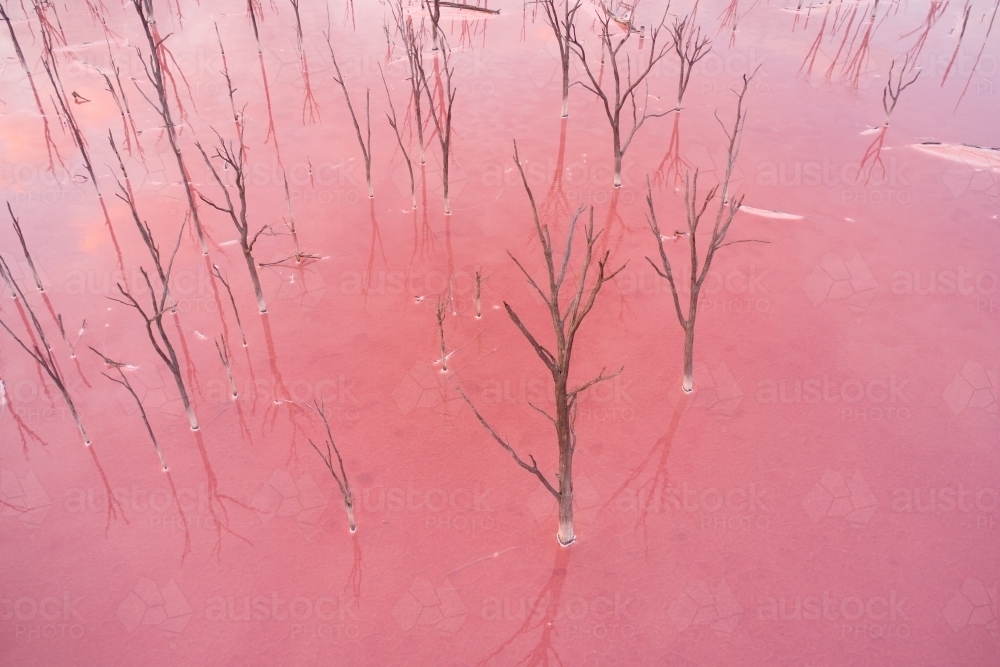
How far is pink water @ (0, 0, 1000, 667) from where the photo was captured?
3.19m

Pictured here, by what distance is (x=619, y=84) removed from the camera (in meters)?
6.08

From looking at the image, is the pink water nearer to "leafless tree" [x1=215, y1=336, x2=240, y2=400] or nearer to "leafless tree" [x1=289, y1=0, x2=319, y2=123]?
"leafless tree" [x1=215, y1=336, x2=240, y2=400]


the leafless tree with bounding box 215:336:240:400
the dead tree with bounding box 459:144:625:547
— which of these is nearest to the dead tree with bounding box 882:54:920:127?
the dead tree with bounding box 459:144:625:547

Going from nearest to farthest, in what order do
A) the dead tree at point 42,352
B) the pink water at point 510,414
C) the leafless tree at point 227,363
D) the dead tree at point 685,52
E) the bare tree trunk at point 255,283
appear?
the pink water at point 510,414 < the dead tree at point 42,352 < the leafless tree at point 227,363 < the bare tree trunk at point 255,283 < the dead tree at point 685,52

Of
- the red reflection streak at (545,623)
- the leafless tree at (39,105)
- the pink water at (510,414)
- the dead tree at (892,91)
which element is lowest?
the red reflection streak at (545,623)

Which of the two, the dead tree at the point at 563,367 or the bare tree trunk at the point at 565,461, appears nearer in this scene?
the dead tree at the point at 563,367

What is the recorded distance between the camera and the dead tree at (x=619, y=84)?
18.8ft

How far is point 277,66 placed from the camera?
8141 millimetres

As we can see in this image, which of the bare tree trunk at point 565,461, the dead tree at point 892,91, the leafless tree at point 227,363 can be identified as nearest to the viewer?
the bare tree trunk at point 565,461

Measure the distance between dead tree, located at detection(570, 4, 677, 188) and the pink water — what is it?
0.89 feet

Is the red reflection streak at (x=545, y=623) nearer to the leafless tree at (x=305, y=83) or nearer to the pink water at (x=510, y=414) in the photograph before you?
the pink water at (x=510, y=414)

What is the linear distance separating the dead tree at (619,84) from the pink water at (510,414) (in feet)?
0.89

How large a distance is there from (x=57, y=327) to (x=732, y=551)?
176 inches

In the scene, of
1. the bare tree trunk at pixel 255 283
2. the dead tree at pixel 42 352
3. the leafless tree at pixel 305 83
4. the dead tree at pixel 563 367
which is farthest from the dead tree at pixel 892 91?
the dead tree at pixel 42 352
